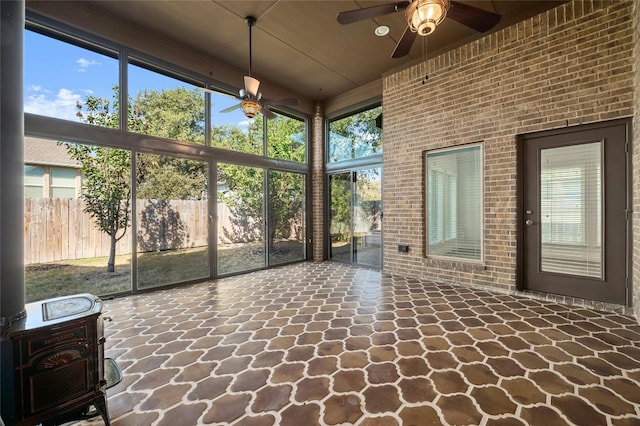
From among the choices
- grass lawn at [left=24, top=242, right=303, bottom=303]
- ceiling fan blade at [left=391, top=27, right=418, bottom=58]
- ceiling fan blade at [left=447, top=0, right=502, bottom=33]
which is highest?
ceiling fan blade at [left=391, top=27, right=418, bottom=58]

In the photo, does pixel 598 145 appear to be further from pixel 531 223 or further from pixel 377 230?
pixel 377 230

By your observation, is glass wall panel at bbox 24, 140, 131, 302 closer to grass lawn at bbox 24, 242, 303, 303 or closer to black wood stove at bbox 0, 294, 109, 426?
grass lawn at bbox 24, 242, 303, 303

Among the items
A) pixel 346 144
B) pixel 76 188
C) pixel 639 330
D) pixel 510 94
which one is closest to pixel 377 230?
pixel 346 144

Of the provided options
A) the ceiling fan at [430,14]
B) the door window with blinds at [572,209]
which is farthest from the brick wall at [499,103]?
the ceiling fan at [430,14]

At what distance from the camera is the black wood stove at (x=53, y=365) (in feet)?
4.26

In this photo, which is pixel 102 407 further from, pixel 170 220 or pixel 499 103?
pixel 499 103

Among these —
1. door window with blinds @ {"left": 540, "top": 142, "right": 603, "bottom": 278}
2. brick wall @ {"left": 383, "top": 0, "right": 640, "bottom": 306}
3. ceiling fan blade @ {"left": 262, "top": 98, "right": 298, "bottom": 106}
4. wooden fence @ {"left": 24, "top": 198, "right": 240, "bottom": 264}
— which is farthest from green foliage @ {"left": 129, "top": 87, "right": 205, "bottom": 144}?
door window with blinds @ {"left": 540, "top": 142, "right": 603, "bottom": 278}

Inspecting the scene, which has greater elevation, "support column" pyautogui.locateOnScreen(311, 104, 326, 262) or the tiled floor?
"support column" pyautogui.locateOnScreen(311, 104, 326, 262)

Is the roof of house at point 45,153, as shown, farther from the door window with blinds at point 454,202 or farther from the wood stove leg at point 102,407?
the door window with blinds at point 454,202

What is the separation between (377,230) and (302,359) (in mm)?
3716

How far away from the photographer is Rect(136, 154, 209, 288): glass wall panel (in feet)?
13.6

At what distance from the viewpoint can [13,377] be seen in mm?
1296

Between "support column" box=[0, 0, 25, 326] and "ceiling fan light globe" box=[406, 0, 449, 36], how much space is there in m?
2.65

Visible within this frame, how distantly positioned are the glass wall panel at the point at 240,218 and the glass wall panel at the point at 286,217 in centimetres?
24
